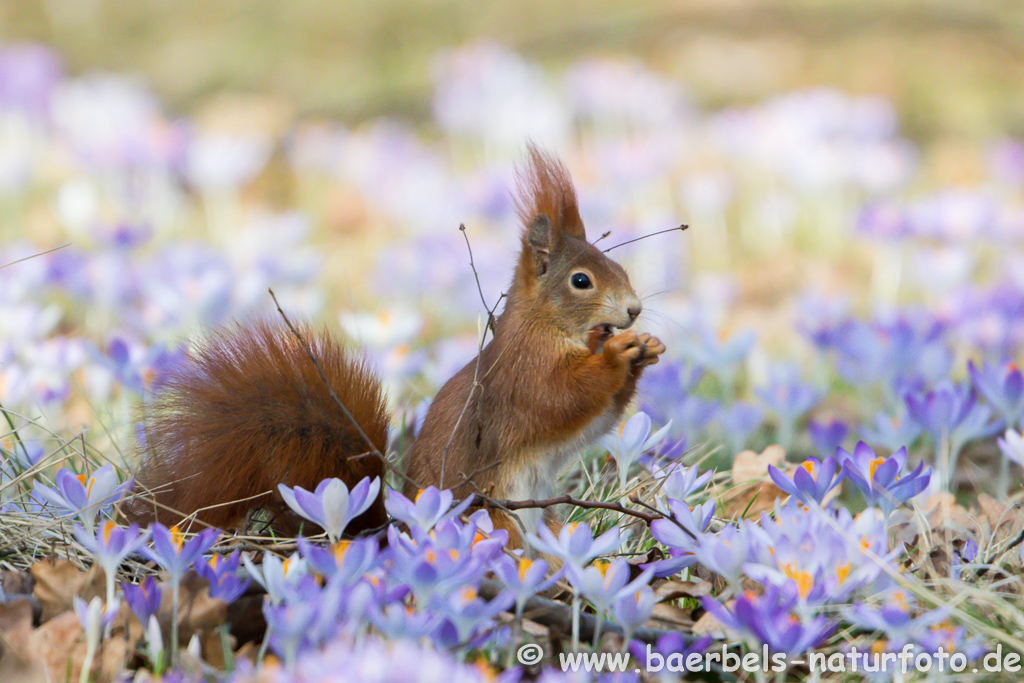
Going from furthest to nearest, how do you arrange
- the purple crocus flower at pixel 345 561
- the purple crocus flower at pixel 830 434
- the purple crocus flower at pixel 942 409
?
the purple crocus flower at pixel 830 434 → the purple crocus flower at pixel 942 409 → the purple crocus flower at pixel 345 561

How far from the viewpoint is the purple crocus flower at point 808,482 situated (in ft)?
5.85

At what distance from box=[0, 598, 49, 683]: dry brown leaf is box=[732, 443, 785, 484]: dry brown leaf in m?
1.64

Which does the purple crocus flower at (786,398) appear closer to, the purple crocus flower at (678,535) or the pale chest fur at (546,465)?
the pale chest fur at (546,465)

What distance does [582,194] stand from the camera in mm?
5473

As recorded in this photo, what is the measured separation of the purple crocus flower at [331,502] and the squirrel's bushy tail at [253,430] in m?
0.28

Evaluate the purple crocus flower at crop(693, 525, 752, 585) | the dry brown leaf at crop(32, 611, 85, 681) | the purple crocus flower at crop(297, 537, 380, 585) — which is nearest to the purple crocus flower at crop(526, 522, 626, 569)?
the purple crocus flower at crop(693, 525, 752, 585)

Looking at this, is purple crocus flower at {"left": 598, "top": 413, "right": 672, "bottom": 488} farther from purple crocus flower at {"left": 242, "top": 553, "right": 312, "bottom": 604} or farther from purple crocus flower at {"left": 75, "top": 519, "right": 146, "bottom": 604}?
purple crocus flower at {"left": 75, "top": 519, "right": 146, "bottom": 604}

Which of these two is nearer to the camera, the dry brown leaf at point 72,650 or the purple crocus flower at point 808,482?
the dry brown leaf at point 72,650

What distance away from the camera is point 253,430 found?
1945 millimetres

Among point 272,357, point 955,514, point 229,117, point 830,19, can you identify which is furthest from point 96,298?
point 830,19

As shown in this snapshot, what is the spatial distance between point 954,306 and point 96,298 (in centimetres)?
332

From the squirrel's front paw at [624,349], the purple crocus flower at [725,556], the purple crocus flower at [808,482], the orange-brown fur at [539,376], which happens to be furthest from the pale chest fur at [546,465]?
the purple crocus flower at [725,556]

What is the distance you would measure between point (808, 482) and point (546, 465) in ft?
1.73

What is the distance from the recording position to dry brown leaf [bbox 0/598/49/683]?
1.45m
